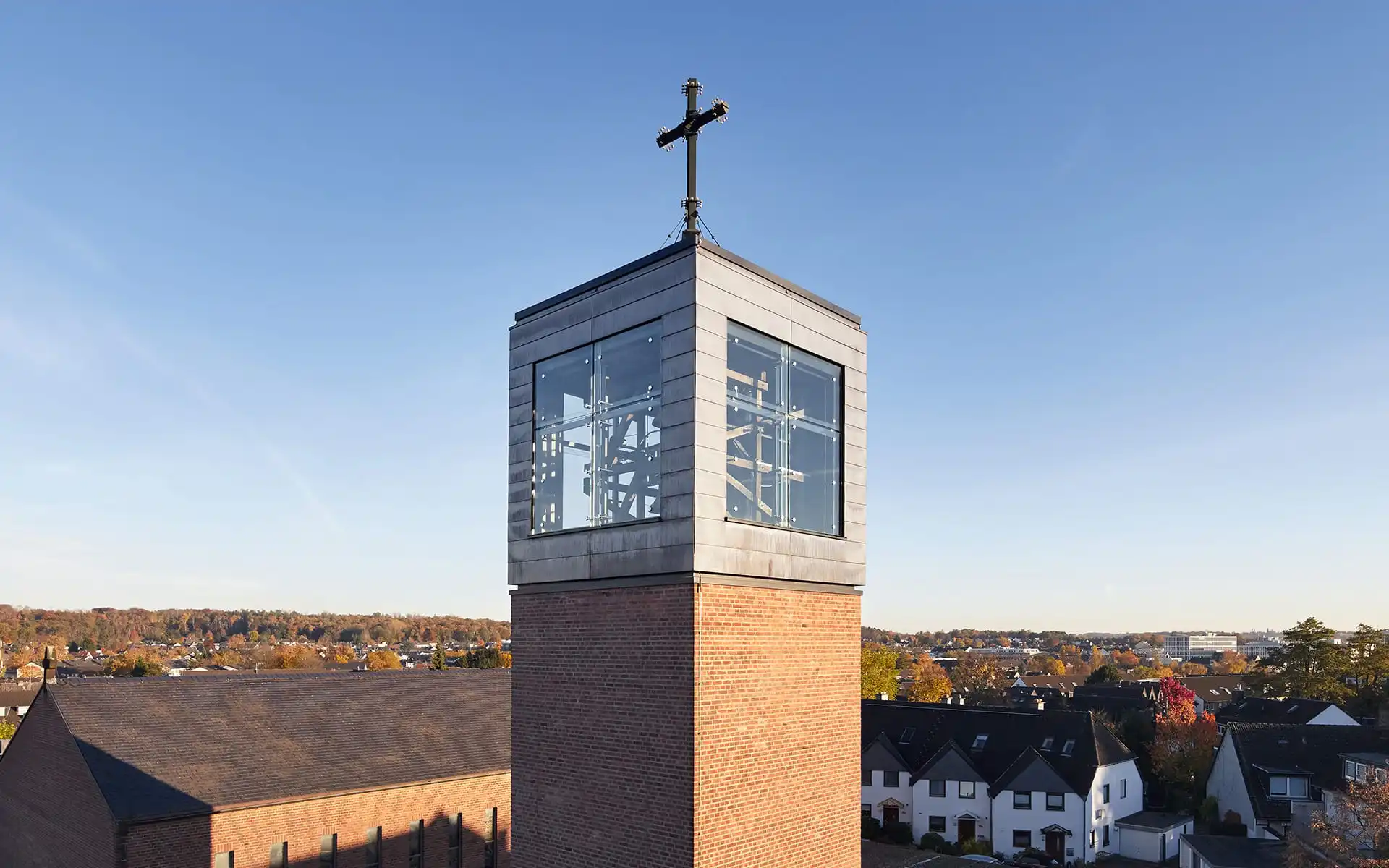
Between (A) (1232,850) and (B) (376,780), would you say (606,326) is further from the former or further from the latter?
(A) (1232,850)

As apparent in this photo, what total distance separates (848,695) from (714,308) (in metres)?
7.40

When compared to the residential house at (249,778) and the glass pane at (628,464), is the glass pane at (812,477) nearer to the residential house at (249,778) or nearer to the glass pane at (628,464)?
the glass pane at (628,464)

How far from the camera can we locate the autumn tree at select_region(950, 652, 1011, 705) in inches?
3922

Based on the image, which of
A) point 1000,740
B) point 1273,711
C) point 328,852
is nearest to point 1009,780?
point 1000,740

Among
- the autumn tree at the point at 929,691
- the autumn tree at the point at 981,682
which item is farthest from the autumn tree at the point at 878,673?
the autumn tree at the point at 981,682

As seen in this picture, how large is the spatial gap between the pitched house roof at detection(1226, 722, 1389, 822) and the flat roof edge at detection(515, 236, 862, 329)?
54.7 metres

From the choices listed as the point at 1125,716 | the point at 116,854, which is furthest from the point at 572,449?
the point at 1125,716

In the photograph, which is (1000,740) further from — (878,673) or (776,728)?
(776,728)

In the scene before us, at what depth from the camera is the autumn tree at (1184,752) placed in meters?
65.2

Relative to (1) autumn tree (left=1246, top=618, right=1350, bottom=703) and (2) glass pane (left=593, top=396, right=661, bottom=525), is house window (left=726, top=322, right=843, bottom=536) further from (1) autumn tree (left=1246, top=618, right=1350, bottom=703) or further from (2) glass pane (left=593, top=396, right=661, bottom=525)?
(1) autumn tree (left=1246, top=618, right=1350, bottom=703)

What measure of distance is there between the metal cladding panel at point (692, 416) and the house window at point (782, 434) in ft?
0.66

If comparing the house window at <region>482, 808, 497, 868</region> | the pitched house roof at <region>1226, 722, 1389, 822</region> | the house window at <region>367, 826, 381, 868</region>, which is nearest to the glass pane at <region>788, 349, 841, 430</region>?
the house window at <region>367, 826, 381, 868</region>

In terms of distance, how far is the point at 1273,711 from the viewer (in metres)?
78.4

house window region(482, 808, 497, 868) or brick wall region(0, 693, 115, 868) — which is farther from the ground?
brick wall region(0, 693, 115, 868)
